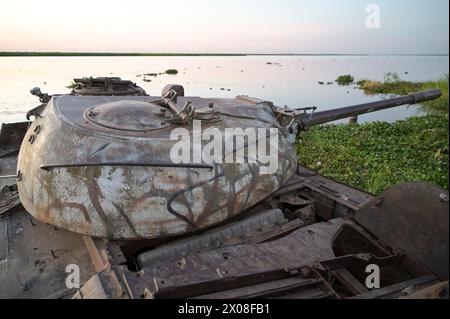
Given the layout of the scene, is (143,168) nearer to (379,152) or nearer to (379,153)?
(379,153)

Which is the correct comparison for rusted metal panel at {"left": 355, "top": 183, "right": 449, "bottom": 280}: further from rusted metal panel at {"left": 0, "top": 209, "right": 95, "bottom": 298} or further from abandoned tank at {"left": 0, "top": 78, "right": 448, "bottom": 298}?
rusted metal panel at {"left": 0, "top": 209, "right": 95, "bottom": 298}

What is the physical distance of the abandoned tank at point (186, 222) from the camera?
322cm

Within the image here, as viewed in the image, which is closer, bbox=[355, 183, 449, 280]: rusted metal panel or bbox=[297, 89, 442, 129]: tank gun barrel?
bbox=[355, 183, 449, 280]: rusted metal panel

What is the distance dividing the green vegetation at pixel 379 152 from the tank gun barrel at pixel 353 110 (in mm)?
1291

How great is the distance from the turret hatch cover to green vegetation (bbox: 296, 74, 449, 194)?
602 cm

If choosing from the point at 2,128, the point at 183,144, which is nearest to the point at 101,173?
the point at 183,144

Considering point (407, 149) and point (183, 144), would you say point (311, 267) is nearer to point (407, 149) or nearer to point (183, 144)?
point (183, 144)

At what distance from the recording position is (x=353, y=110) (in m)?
6.18

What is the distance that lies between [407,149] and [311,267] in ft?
34.3

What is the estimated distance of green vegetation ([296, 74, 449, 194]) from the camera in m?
9.89

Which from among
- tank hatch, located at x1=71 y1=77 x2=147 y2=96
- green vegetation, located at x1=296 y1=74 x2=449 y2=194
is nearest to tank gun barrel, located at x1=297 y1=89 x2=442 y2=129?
green vegetation, located at x1=296 y1=74 x2=449 y2=194

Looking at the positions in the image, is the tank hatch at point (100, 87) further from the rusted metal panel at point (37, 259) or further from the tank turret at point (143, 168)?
the rusted metal panel at point (37, 259)

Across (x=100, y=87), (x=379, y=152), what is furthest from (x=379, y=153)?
(x=100, y=87)

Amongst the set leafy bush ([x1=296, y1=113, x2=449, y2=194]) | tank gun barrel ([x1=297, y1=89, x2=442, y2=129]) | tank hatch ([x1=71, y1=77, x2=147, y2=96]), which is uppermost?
tank hatch ([x1=71, y1=77, x2=147, y2=96])
